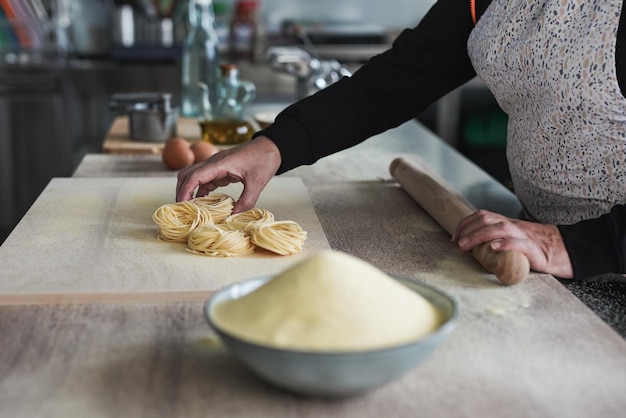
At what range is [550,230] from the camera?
119 cm

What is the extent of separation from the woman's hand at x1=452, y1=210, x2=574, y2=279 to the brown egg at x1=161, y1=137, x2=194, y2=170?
825mm

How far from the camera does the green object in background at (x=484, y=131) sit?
14.2 feet

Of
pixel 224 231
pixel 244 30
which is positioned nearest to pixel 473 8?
pixel 224 231

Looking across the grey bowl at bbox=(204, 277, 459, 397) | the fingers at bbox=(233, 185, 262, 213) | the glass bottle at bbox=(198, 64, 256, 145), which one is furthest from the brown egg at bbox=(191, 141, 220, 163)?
the grey bowl at bbox=(204, 277, 459, 397)

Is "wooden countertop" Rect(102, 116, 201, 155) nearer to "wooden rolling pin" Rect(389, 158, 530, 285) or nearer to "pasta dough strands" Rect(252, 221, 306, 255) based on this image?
"wooden rolling pin" Rect(389, 158, 530, 285)

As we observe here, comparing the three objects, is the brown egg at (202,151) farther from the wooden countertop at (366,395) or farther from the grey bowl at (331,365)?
the grey bowl at (331,365)

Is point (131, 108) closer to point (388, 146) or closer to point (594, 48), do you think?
point (388, 146)

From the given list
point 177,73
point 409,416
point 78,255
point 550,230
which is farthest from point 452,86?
point 177,73

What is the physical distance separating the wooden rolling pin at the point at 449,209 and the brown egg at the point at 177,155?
0.45 metres

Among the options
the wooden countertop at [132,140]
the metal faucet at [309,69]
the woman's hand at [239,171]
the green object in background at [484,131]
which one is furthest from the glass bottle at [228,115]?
the green object in background at [484,131]

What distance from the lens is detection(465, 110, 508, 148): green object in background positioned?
170 inches

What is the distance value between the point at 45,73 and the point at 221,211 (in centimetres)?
293

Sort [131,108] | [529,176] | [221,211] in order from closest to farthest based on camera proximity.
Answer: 1. [221,211]
2. [529,176]
3. [131,108]

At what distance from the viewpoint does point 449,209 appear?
4.61ft
